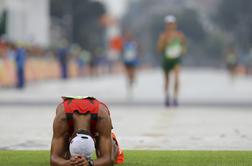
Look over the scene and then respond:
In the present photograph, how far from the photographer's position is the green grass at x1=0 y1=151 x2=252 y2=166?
9.07 metres

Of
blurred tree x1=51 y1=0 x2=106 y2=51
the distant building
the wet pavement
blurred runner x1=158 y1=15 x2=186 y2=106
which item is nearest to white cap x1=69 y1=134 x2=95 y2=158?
the wet pavement

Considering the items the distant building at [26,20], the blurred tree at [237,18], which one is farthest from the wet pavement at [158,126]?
the blurred tree at [237,18]

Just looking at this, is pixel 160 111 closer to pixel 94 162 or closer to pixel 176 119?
pixel 176 119

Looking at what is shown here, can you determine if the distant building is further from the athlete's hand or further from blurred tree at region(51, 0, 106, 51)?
the athlete's hand

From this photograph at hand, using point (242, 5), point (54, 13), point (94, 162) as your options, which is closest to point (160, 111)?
point (94, 162)

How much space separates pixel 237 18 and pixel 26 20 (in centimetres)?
7613

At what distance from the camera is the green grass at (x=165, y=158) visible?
9.07 m

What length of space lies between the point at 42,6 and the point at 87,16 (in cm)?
2763

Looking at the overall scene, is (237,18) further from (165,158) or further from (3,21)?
(165,158)

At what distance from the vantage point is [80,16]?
101125 millimetres

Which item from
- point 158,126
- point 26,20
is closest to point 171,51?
point 158,126

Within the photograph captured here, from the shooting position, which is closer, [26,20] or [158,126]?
[158,126]

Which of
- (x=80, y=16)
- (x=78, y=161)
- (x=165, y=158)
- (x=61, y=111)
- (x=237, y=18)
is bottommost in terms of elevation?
(x=165, y=158)

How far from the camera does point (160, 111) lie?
18.5 m
